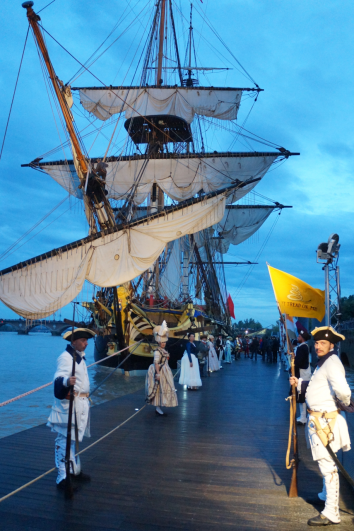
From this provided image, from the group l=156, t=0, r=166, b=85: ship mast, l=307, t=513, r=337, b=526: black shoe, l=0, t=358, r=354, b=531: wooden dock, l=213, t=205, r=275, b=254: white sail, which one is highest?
l=156, t=0, r=166, b=85: ship mast

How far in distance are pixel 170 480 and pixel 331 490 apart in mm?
1751

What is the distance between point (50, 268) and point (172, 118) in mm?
20694

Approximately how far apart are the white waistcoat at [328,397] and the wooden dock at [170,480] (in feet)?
2.08

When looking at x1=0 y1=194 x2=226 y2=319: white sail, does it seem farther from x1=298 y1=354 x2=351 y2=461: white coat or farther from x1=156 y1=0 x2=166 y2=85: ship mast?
x1=156 y1=0 x2=166 y2=85: ship mast

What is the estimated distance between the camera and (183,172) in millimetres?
29375

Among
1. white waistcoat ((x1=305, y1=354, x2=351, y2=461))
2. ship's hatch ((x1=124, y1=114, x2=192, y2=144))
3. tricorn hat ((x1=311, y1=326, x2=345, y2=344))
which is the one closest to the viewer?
white waistcoat ((x1=305, y1=354, x2=351, y2=461))

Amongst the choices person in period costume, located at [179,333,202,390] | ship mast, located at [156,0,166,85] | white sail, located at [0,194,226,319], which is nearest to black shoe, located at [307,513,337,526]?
person in period costume, located at [179,333,202,390]

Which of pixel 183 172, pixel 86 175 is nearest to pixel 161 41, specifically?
pixel 183 172

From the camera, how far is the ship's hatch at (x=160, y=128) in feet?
102

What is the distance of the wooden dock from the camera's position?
376 cm

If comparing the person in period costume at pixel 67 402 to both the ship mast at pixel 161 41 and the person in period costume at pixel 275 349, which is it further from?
the ship mast at pixel 161 41

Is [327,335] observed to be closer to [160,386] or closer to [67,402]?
[67,402]

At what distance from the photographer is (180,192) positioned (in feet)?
96.7

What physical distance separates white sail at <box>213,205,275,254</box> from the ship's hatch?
857 centimetres
